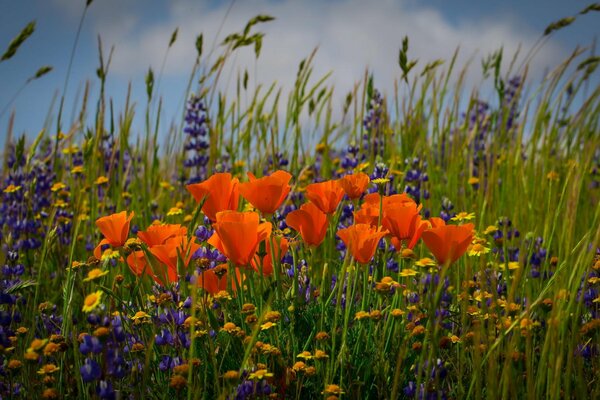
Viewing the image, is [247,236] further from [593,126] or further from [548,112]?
[593,126]

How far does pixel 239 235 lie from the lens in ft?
5.42

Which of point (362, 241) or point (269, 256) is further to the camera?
point (269, 256)

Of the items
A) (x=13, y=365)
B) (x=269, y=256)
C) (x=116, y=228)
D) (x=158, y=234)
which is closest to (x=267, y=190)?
(x=269, y=256)

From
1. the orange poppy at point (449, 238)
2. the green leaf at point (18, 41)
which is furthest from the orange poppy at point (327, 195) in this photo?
the green leaf at point (18, 41)

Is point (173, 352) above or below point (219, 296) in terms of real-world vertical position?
below

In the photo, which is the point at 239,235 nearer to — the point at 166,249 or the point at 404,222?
the point at 166,249

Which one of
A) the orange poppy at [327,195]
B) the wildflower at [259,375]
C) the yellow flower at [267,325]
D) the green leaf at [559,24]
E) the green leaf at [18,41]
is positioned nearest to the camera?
the wildflower at [259,375]

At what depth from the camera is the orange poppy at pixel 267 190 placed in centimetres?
182

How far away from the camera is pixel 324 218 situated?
185 centimetres

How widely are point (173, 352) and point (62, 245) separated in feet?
5.97

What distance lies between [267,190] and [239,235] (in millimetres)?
225

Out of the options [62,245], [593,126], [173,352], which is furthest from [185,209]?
[593,126]

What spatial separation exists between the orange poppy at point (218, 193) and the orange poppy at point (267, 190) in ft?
0.31

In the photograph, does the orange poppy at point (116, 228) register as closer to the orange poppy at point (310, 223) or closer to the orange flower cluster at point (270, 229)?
the orange flower cluster at point (270, 229)
